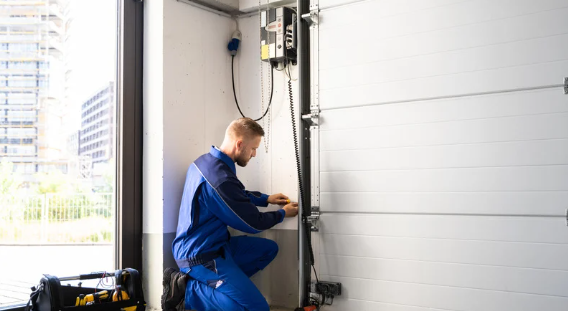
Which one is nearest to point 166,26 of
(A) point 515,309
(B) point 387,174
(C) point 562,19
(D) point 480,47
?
(B) point 387,174

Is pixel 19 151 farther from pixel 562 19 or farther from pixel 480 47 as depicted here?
pixel 562 19

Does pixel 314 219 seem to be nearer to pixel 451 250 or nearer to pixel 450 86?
pixel 451 250

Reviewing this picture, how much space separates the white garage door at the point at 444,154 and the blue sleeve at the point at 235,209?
54cm

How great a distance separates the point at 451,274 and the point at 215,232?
1.56 m

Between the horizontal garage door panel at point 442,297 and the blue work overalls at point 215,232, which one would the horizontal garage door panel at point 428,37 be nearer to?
the blue work overalls at point 215,232

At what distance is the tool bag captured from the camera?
303cm

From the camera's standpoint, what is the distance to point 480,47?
3137 millimetres

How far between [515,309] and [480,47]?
61.6 inches

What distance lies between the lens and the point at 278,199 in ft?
12.9

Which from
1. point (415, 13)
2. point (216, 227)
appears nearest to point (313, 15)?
point (415, 13)

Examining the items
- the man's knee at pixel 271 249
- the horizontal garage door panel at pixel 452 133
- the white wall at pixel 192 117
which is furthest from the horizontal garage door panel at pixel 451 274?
the horizontal garage door panel at pixel 452 133

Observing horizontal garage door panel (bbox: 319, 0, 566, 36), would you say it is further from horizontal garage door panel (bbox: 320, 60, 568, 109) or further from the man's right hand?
the man's right hand

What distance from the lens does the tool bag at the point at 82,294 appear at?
3.03 metres

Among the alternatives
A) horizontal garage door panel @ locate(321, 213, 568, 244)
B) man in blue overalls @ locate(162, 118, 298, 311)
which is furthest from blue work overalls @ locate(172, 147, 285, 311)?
horizontal garage door panel @ locate(321, 213, 568, 244)
